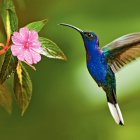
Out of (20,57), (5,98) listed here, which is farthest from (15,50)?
(5,98)

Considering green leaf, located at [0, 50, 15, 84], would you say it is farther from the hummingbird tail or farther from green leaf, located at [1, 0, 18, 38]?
the hummingbird tail

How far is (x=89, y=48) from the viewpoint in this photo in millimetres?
1399

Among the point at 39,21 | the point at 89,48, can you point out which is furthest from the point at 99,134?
the point at 39,21

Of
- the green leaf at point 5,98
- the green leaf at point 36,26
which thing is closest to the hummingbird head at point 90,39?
the green leaf at point 36,26

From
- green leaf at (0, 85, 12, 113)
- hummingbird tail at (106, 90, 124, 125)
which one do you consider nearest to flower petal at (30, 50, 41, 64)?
green leaf at (0, 85, 12, 113)

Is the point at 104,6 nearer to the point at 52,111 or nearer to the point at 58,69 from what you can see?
the point at 58,69

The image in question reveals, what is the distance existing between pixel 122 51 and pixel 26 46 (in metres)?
0.29

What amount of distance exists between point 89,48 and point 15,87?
0.26 metres

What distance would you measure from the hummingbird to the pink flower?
0.49 ft

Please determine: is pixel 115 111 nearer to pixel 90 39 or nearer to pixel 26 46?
pixel 90 39

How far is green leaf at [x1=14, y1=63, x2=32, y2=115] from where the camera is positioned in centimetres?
141

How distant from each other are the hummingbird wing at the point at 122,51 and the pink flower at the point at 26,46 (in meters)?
0.20

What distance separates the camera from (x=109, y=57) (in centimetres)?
139

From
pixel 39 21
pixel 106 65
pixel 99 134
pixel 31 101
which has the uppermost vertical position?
pixel 39 21
